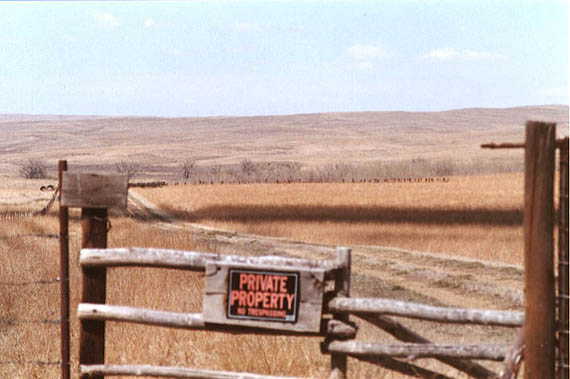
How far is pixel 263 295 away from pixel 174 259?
77cm

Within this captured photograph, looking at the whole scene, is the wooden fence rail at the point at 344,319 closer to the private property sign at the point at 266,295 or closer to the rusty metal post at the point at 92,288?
the private property sign at the point at 266,295

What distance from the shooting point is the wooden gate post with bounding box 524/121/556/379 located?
5.58 m

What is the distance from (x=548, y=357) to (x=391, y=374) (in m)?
2.95

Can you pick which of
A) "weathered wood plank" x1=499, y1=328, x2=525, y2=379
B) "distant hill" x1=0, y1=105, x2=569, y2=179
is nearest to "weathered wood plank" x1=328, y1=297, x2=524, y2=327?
"weathered wood plank" x1=499, y1=328, x2=525, y2=379

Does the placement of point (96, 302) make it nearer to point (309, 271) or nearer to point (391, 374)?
point (309, 271)

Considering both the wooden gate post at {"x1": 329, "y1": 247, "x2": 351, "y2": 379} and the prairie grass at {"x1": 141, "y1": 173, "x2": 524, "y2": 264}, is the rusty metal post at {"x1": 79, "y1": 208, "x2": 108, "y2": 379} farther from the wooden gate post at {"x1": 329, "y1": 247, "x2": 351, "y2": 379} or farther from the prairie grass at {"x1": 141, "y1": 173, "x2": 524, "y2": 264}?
the prairie grass at {"x1": 141, "y1": 173, "x2": 524, "y2": 264}

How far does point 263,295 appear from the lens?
6598mm

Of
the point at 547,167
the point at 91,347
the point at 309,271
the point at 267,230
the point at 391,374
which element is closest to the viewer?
the point at 547,167

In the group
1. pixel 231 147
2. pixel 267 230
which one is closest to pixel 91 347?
pixel 267 230

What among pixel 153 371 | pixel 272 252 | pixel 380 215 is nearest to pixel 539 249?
pixel 153 371

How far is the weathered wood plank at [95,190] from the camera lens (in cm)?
720

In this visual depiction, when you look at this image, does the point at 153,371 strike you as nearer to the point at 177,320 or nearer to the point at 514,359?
the point at 177,320

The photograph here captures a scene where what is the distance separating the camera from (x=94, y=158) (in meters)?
129

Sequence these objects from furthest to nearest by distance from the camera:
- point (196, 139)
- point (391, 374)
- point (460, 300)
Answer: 1. point (196, 139)
2. point (460, 300)
3. point (391, 374)
